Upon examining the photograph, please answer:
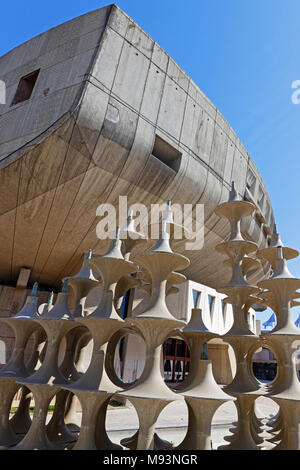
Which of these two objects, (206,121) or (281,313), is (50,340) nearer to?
(281,313)

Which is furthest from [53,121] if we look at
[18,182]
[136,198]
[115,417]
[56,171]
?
[115,417]

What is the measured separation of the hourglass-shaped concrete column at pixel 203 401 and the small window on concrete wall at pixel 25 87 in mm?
12980

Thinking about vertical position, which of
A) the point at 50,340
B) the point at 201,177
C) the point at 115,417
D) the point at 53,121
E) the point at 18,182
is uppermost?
the point at 201,177

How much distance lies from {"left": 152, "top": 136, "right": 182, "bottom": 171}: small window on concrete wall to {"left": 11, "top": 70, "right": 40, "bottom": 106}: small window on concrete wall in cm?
606

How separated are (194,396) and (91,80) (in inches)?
397

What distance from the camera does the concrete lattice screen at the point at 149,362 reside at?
5586 mm

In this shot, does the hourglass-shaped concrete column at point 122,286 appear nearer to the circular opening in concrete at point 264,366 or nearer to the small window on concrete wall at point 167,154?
the small window on concrete wall at point 167,154

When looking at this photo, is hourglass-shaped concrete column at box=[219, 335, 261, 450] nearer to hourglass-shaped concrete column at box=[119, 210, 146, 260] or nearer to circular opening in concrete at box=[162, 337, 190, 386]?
hourglass-shaped concrete column at box=[119, 210, 146, 260]

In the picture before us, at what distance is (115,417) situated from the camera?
448 inches

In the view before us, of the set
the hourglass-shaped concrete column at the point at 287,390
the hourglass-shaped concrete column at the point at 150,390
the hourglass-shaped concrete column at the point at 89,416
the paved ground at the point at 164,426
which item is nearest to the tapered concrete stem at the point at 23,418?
the paved ground at the point at 164,426

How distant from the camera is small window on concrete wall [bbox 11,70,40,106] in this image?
43.1 ft
